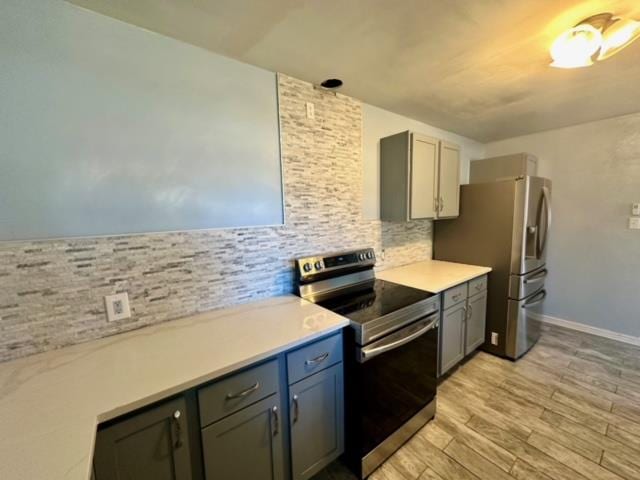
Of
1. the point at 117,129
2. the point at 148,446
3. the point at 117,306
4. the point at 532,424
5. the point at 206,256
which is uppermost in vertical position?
the point at 117,129

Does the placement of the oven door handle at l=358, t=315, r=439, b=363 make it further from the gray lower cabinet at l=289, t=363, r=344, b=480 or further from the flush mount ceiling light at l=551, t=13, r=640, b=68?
the flush mount ceiling light at l=551, t=13, r=640, b=68

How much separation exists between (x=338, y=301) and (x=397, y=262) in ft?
3.73

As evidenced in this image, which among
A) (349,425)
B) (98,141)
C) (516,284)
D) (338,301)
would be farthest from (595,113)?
(98,141)

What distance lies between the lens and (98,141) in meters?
1.22

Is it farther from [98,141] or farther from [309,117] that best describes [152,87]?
[309,117]

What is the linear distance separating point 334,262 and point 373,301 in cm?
39

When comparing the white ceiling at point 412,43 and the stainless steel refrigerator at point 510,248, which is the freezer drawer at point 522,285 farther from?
the white ceiling at point 412,43

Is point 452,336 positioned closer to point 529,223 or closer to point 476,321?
point 476,321

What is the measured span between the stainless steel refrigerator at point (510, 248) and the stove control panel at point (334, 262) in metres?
1.26

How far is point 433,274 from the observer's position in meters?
2.34

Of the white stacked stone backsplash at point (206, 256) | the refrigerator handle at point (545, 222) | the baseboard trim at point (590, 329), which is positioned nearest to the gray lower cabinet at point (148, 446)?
the white stacked stone backsplash at point (206, 256)

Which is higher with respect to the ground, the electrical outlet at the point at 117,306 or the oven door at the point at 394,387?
the electrical outlet at the point at 117,306

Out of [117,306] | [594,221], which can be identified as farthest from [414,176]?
[594,221]

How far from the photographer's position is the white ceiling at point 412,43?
3.81 ft
